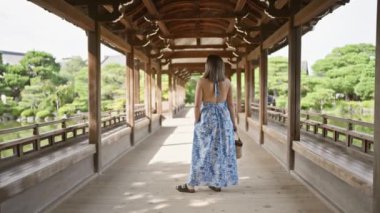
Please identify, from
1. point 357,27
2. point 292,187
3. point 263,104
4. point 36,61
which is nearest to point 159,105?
point 263,104

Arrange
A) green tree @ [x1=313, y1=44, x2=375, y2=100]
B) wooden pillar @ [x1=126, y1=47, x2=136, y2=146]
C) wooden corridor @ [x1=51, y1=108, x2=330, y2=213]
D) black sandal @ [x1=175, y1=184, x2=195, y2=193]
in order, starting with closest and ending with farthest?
1. wooden corridor @ [x1=51, y1=108, x2=330, y2=213]
2. black sandal @ [x1=175, y1=184, x2=195, y2=193]
3. wooden pillar @ [x1=126, y1=47, x2=136, y2=146]
4. green tree @ [x1=313, y1=44, x2=375, y2=100]

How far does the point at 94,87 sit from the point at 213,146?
2182 mm

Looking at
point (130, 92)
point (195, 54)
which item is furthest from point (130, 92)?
point (195, 54)

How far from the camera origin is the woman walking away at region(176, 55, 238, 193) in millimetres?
3992

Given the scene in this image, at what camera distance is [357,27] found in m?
41.5

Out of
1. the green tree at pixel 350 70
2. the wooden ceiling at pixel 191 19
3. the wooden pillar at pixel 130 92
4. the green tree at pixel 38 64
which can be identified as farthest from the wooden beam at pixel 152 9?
the green tree at pixel 350 70

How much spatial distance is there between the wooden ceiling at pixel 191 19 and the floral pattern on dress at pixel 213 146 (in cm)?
171

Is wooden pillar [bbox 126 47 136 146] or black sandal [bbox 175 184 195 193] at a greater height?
wooden pillar [bbox 126 47 136 146]

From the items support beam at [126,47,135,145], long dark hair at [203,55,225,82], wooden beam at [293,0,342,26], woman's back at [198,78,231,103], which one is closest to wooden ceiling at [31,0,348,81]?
wooden beam at [293,0,342,26]

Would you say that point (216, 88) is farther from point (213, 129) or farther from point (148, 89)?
point (148, 89)

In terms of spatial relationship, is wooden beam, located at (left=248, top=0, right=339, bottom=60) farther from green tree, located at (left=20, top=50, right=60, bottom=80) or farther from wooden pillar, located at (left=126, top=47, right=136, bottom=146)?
green tree, located at (left=20, top=50, right=60, bottom=80)

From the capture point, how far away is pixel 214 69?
13.0 ft

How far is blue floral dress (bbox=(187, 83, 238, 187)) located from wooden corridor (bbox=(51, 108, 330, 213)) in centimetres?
21

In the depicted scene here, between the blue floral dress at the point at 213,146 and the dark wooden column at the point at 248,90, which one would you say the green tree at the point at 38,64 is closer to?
the dark wooden column at the point at 248,90
